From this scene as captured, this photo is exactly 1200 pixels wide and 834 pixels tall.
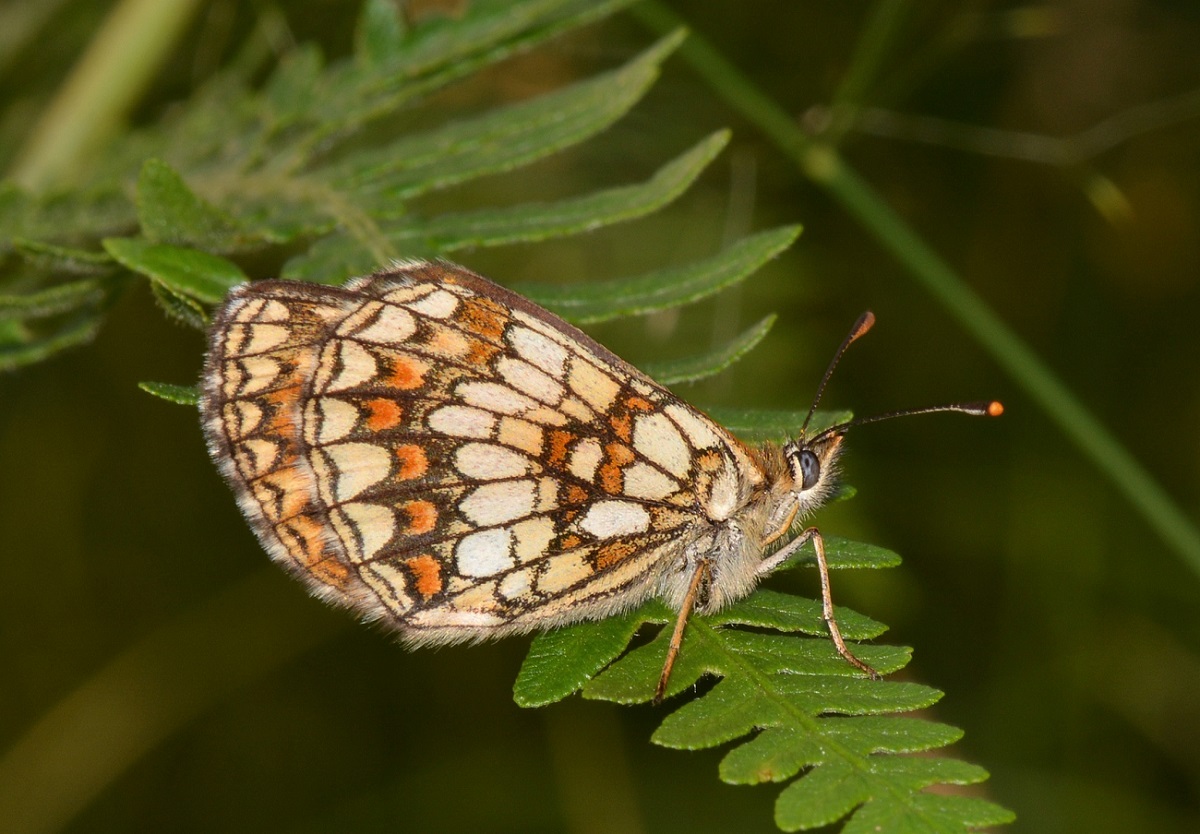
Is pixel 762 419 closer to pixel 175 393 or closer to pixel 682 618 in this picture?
pixel 682 618

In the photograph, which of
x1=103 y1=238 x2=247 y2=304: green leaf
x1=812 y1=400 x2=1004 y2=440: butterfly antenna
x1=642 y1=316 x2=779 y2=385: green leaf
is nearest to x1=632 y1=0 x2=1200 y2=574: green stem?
x1=812 y1=400 x2=1004 y2=440: butterfly antenna

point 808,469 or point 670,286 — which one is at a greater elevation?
point 670,286

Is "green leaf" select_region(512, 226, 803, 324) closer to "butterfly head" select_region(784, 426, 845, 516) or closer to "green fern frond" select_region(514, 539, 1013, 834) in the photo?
"butterfly head" select_region(784, 426, 845, 516)

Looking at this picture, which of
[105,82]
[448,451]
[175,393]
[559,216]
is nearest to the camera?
[175,393]

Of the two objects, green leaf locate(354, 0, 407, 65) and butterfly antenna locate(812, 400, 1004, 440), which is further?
green leaf locate(354, 0, 407, 65)

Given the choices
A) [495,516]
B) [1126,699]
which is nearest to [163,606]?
[495,516]

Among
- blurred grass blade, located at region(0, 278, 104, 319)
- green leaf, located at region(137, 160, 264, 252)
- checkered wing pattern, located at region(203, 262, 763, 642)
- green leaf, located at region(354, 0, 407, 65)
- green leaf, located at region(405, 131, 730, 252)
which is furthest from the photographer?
green leaf, located at region(354, 0, 407, 65)

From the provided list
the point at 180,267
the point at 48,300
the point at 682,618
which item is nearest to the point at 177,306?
the point at 180,267
